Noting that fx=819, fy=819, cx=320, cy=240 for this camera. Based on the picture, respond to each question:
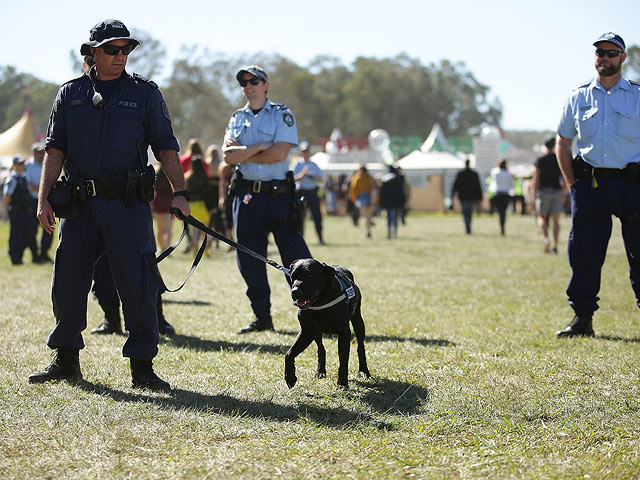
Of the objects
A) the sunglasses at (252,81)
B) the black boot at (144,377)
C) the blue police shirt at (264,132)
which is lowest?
the black boot at (144,377)

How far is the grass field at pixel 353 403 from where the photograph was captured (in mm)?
3441

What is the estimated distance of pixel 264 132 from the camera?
6.64m

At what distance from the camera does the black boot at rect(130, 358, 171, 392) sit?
4.76 meters

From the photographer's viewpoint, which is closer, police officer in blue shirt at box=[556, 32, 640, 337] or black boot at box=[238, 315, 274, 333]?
police officer in blue shirt at box=[556, 32, 640, 337]

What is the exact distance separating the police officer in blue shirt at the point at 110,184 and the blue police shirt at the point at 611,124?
10.5 feet

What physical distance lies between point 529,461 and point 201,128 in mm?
72386

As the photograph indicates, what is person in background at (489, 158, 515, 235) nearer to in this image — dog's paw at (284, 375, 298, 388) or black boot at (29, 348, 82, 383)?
dog's paw at (284, 375, 298, 388)

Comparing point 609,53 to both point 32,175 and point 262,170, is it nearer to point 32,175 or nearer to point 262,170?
point 262,170

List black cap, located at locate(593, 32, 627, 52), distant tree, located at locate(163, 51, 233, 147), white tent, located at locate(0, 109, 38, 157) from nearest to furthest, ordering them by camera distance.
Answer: black cap, located at locate(593, 32, 627, 52) → white tent, located at locate(0, 109, 38, 157) → distant tree, located at locate(163, 51, 233, 147)

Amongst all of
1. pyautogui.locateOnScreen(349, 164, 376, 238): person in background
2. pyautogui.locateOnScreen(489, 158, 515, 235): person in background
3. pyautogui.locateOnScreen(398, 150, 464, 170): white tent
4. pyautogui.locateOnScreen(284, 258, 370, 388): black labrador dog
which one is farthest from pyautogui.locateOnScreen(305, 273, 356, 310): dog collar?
pyautogui.locateOnScreen(398, 150, 464, 170): white tent

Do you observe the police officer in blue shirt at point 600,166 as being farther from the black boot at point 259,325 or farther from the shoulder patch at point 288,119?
the black boot at point 259,325

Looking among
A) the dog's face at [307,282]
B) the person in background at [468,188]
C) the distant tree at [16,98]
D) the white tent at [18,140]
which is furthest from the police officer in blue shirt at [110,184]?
the distant tree at [16,98]

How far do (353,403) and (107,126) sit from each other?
207cm

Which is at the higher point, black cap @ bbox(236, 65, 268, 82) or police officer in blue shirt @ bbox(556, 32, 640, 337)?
black cap @ bbox(236, 65, 268, 82)
